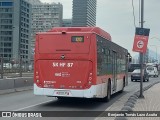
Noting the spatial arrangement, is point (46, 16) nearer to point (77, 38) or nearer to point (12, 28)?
point (12, 28)

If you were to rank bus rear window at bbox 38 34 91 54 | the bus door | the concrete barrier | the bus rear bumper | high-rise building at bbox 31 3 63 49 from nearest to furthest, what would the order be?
the bus rear bumper < bus rear window at bbox 38 34 91 54 < the bus door < the concrete barrier < high-rise building at bbox 31 3 63 49

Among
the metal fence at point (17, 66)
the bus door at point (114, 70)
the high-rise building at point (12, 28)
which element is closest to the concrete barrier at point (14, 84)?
the metal fence at point (17, 66)

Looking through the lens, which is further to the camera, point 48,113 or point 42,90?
point 42,90

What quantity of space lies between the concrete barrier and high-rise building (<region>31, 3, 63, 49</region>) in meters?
64.7

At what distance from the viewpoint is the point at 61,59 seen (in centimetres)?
1638

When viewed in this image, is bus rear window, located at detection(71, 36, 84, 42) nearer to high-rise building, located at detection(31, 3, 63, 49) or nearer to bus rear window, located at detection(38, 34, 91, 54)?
bus rear window, located at detection(38, 34, 91, 54)

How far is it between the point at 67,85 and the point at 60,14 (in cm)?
8207

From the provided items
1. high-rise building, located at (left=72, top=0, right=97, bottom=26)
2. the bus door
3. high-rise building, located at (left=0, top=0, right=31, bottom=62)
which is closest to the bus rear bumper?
the bus door

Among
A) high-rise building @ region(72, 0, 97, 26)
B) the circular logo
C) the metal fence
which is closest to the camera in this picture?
the circular logo

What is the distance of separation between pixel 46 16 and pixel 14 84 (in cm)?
7793

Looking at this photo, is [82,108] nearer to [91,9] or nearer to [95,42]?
[95,42]

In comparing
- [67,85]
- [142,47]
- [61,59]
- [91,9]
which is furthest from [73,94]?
[91,9]

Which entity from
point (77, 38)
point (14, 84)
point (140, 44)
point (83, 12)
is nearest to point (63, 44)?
point (77, 38)

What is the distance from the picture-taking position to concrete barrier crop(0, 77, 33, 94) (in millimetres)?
21900
